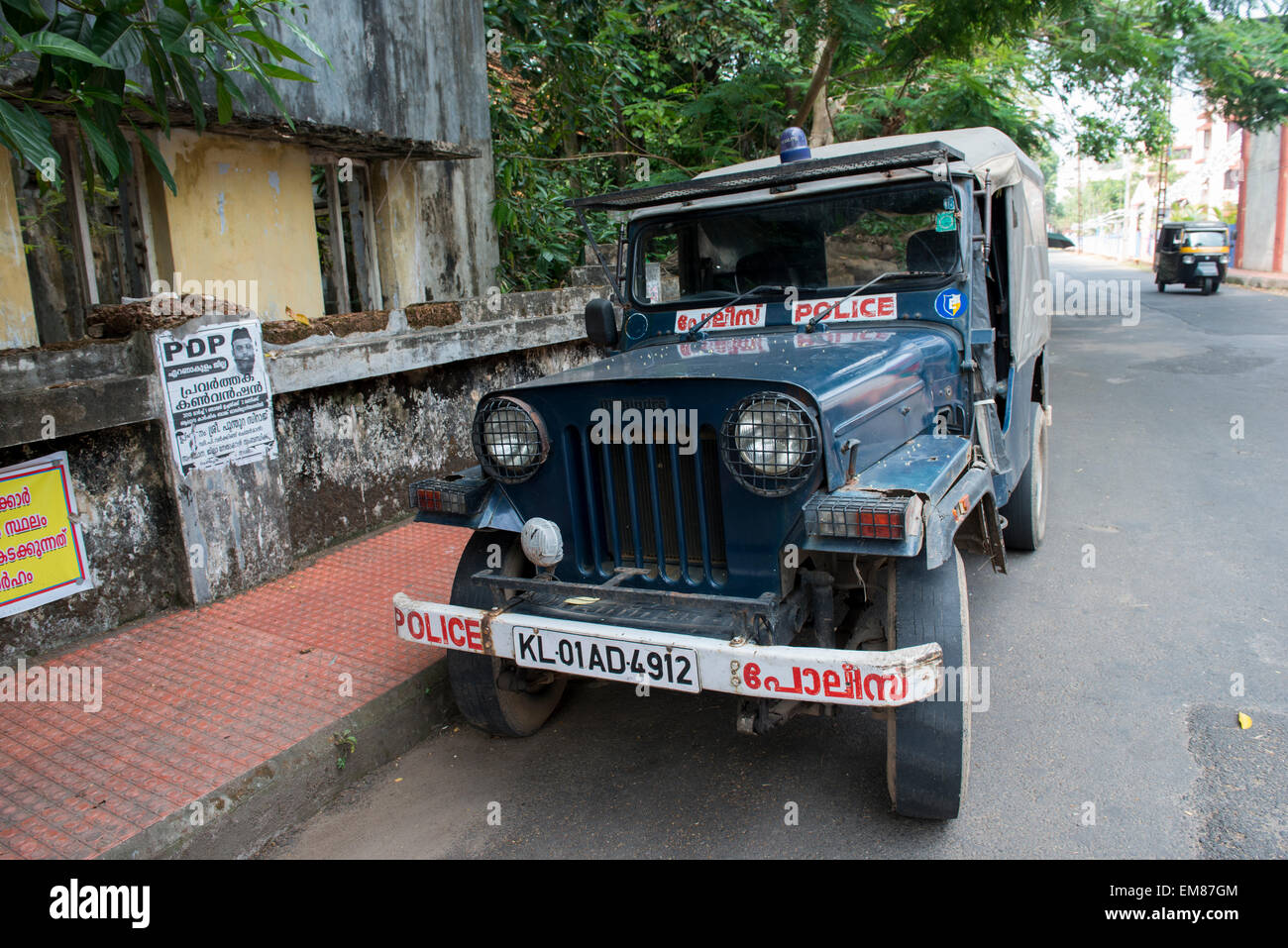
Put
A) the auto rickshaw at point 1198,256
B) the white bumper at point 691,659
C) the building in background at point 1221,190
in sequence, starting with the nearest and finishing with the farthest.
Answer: the white bumper at point 691,659 < the auto rickshaw at point 1198,256 < the building in background at point 1221,190

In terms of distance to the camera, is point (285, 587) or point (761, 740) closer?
point (761, 740)

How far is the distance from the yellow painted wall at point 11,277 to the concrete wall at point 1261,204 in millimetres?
31794

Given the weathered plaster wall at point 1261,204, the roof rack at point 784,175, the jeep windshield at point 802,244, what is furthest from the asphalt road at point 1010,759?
the weathered plaster wall at point 1261,204

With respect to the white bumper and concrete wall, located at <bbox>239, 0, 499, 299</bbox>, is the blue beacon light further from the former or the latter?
concrete wall, located at <bbox>239, 0, 499, 299</bbox>

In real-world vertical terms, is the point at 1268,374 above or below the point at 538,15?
below

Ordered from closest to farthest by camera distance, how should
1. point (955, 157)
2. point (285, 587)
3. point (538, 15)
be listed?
point (955, 157), point (285, 587), point (538, 15)

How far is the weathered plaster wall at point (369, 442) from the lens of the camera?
18.2 ft

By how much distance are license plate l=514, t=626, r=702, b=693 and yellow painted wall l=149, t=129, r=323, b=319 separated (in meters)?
4.40

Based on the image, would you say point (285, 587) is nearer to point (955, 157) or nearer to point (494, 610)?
point (494, 610)

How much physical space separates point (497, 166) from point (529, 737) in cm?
677

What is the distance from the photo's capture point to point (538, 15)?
8.59 metres

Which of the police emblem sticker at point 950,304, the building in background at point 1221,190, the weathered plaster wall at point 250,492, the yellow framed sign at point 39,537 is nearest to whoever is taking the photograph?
the police emblem sticker at point 950,304

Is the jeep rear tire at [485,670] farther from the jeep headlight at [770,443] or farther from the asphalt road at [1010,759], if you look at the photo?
the jeep headlight at [770,443]

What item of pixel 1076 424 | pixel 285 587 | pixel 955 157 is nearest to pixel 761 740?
pixel 955 157
